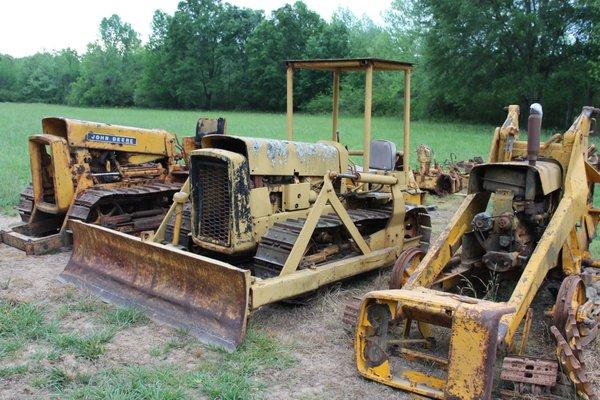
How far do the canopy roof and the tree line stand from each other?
22.7 meters

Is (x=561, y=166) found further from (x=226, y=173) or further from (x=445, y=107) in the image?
(x=445, y=107)

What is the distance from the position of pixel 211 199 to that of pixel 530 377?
3096 mm

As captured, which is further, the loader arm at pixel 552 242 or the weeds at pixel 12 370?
the weeds at pixel 12 370

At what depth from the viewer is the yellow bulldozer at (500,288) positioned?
11.7 feet

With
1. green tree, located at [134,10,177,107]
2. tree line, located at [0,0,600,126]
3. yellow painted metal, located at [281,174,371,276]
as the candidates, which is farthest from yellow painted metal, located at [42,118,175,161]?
green tree, located at [134,10,177,107]

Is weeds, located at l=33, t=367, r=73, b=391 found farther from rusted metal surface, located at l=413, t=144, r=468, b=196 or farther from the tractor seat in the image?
rusted metal surface, located at l=413, t=144, r=468, b=196

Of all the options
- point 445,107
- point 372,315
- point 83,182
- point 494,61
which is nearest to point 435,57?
point 494,61

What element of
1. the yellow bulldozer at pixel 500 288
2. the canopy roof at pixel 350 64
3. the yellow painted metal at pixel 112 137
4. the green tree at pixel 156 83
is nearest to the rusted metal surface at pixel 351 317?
the yellow bulldozer at pixel 500 288

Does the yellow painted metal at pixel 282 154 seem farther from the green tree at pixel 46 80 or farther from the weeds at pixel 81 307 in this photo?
the green tree at pixel 46 80

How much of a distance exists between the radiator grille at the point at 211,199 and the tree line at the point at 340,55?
81.3 feet

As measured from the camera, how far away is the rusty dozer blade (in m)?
4.58

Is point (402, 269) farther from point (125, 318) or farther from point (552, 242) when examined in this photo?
point (125, 318)

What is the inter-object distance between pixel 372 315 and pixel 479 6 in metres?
30.4

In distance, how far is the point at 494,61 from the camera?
3167 cm
